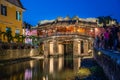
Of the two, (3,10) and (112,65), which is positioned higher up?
(3,10)

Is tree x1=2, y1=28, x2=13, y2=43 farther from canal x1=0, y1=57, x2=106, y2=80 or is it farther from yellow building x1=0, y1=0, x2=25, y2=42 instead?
canal x1=0, y1=57, x2=106, y2=80

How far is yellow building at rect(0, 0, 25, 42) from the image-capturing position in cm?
4375

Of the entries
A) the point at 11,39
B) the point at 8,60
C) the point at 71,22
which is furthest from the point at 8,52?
the point at 71,22

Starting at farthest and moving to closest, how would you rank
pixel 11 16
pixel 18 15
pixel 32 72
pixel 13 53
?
pixel 18 15, pixel 11 16, pixel 13 53, pixel 32 72

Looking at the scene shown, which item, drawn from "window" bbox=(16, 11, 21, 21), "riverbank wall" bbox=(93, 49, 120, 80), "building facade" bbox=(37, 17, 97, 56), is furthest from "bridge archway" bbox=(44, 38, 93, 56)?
"riverbank wall" bbox=(93, 49, 120, 80)

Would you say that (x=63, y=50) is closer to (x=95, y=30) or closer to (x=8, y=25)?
(x=95, y=30)

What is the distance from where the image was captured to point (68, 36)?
68.5 meters

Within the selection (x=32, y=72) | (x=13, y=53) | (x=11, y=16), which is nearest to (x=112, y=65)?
(x=32, y=72)

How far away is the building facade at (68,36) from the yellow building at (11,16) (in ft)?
60.7

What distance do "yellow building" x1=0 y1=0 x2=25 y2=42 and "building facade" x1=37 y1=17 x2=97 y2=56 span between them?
60.7ft

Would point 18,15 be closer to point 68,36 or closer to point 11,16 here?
point 11,16

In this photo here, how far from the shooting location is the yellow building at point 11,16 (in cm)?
4375

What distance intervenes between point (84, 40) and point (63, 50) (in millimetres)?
12483

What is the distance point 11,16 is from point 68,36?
24310mm
